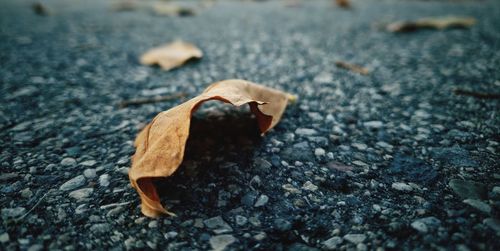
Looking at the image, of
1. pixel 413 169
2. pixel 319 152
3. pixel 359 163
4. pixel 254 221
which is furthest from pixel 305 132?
pixel 254 221

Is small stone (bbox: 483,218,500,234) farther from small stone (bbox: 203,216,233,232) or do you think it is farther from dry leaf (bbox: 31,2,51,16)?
dry leaf (bbox: 31,2,51,16)

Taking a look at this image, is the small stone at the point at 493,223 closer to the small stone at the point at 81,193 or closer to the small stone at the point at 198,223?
the small stone at the point at 198,223

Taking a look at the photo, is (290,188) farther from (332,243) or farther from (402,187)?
(402,187)

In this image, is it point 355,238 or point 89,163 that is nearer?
point 355,238

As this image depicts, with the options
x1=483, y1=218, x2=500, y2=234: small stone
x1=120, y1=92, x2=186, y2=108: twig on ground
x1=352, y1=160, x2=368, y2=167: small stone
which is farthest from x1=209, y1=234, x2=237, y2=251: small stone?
x1=120, y1=92, x2=186, y2=108: twig on ground

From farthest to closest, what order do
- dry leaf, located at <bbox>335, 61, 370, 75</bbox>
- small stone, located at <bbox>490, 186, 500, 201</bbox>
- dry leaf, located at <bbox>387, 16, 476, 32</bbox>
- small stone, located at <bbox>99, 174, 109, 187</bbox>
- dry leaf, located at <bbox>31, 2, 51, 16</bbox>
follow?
dry leaf, located at <bbox>31, 2, 51, 16</bbox>
dry leaf, located at <bbox>387, 16, 476, 32</bbox>
dry leaf, located at <bbox>335, 61, 370, 75</bbox>
small stone, located at <bbox>99, 174, 109, 187</bbox>
small stone, located at <bbox>490, 186, 500, 201</bbox>

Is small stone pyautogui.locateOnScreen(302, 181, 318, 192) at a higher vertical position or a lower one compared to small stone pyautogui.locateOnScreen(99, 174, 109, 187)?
lower

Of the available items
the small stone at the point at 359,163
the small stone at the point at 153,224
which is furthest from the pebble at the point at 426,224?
the small stone at the point at 153,224
